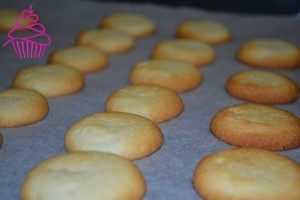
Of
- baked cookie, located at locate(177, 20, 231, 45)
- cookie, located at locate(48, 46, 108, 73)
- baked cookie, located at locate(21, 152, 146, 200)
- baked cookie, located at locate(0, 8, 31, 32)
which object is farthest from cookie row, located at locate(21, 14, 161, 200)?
baked cookie, located at locate(0, 8, 31, 32)

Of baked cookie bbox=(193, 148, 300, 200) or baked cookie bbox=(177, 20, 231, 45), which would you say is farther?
baked cookie bbox=(177, 20, 231, 45)

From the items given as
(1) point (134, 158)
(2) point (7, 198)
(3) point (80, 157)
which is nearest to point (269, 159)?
(1) point (134, 158)

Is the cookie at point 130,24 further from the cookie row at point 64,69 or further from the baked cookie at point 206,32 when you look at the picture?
the baked cookie at point 206,32

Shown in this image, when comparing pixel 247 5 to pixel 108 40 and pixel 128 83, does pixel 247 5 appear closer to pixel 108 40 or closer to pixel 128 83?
pixel 108 40

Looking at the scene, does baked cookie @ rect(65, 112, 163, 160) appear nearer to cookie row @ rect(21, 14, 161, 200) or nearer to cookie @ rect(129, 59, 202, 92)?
cookie row @ rect(21, 14, 161, 200)

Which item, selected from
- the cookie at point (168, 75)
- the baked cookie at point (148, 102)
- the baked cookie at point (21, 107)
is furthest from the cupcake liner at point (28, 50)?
the baked cookie at point (148, 102)
